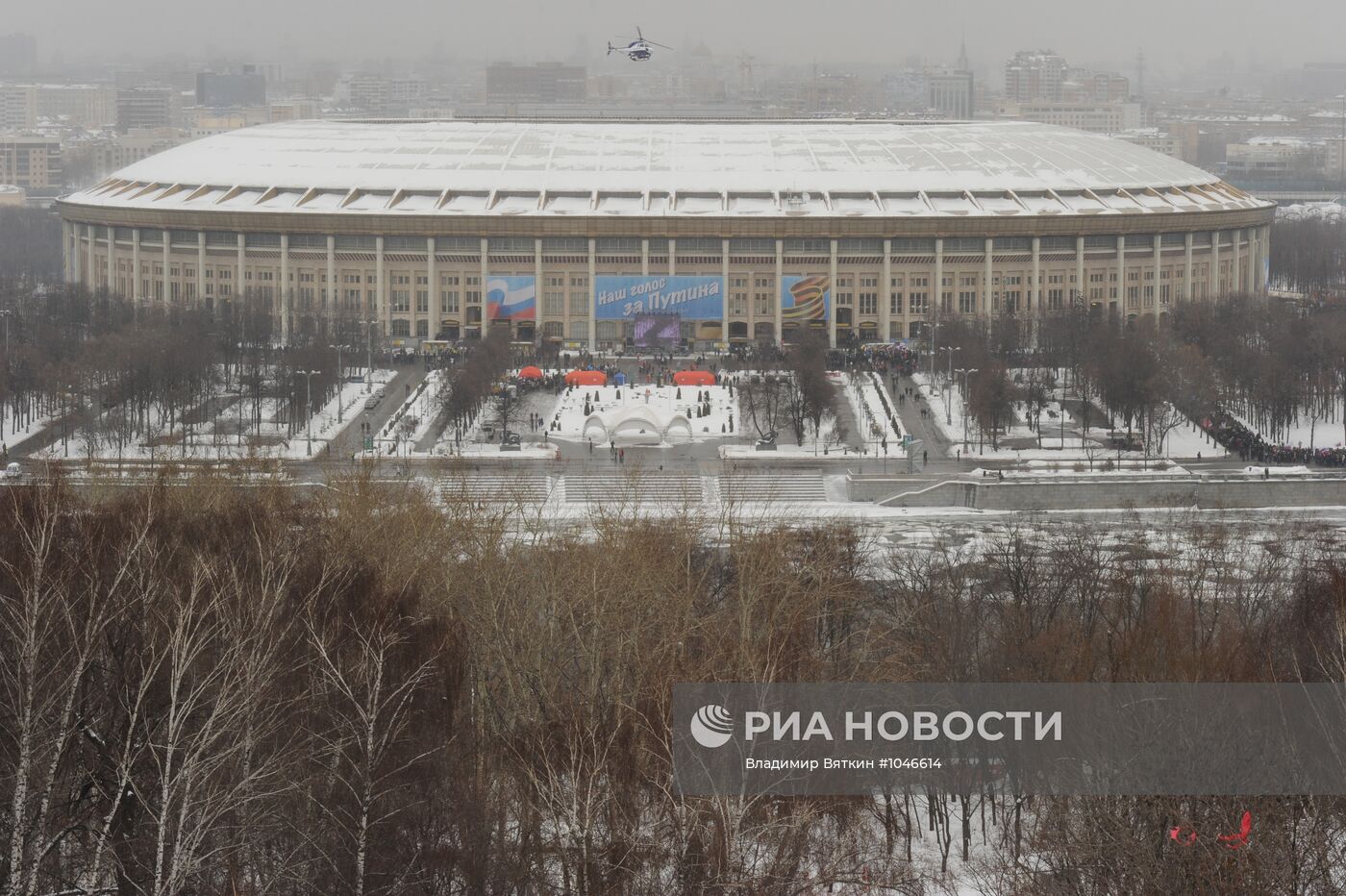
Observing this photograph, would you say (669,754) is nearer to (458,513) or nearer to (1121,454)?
(458,513)

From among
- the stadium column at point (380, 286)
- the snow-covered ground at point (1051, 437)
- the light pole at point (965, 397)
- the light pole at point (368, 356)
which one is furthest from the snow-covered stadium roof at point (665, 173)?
the snow-covered ground at point (1051, 437)

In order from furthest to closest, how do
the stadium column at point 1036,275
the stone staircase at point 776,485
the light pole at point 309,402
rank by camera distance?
the stadium column at point 1036,275, the light pole at point 309,402, the stone staircase at point 776,485

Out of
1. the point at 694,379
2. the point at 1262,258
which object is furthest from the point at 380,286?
the point at 1262,258

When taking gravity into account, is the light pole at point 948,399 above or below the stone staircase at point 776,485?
above

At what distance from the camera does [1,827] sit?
2359 centimetres

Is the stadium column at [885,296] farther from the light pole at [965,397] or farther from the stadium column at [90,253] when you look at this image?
the stadium column at [90,253]

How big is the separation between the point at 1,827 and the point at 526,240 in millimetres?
62455

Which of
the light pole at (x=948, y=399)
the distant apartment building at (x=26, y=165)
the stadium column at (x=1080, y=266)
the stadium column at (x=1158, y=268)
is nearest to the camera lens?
the light pole at (x=948, y=399)

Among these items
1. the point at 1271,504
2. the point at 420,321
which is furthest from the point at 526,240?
the point at 1271,504

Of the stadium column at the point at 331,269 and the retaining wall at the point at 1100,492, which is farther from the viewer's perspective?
the stadium column at the point at 331,269

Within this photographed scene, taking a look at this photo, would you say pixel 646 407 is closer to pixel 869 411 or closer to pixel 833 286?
pixel 869 411

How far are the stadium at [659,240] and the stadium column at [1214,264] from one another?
0.15 m

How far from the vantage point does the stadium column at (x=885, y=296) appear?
84.8 metres

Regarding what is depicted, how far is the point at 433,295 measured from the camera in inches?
3364
